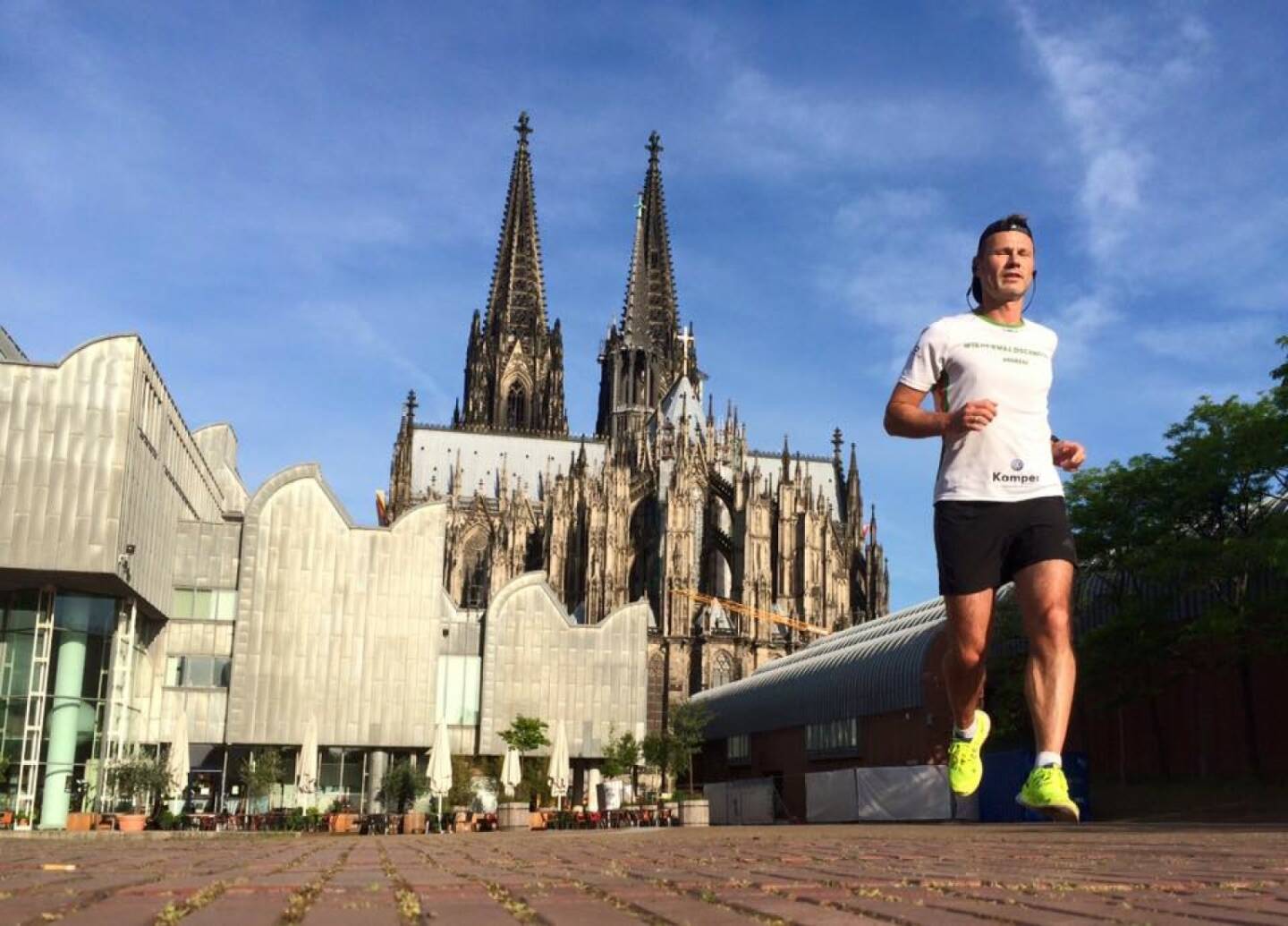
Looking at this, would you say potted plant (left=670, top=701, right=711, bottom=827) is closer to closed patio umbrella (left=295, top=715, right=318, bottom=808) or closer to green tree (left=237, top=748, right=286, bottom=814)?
green tree (left=237, top=748, right=286, bottom=814)

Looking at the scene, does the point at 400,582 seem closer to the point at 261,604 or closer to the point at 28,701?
the point at 261,604


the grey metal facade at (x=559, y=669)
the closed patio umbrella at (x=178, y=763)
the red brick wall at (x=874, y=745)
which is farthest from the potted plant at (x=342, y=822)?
the red brick wall at (x=874, y=745)

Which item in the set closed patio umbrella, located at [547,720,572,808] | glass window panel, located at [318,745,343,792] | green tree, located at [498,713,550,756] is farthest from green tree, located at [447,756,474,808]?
closed patio umbrella, located at [547,720,572,808]

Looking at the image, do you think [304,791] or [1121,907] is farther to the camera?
[304,791]

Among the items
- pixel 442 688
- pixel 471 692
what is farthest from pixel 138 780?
pixel 471 692

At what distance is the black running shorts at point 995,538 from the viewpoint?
5.20m

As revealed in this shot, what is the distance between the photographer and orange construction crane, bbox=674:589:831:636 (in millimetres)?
81500

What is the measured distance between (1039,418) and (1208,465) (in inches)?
1137

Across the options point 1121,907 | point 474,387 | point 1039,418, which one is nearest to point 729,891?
point 1121,907

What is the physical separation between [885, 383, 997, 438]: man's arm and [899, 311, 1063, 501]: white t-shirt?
64mm

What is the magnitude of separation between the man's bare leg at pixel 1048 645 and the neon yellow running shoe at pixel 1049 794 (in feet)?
0.30

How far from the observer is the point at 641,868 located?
6656mm

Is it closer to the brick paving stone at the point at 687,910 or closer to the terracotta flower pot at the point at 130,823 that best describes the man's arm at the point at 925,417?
the brick paving stone at the point at 687,910

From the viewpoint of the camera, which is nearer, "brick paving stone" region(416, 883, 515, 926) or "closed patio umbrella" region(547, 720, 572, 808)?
"brick paving stone" region(416, 883, 515, 926)
